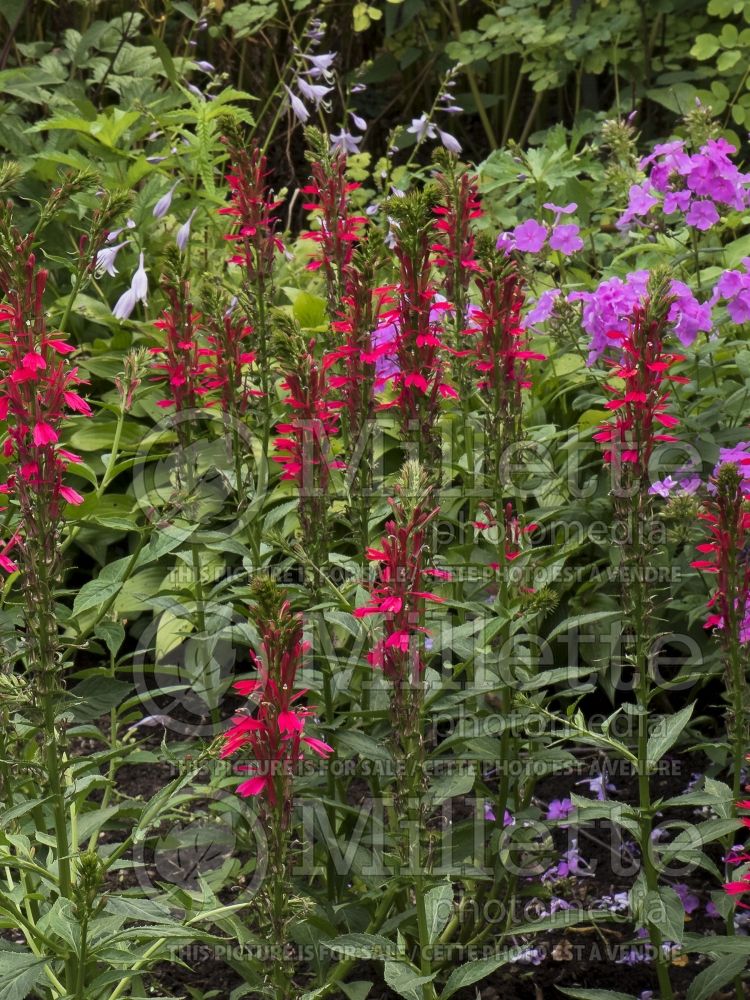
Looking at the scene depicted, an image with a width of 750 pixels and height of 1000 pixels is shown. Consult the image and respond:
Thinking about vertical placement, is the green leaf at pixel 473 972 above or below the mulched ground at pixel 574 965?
above

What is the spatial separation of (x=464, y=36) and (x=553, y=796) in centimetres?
415

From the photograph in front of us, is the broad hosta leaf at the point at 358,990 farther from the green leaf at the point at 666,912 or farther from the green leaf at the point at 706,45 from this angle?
the green leaf at the point at 706,45

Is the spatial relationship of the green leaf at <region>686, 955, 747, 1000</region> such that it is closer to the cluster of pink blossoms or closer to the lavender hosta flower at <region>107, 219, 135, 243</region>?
the cluster of pink blossoms

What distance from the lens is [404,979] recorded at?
1.52m

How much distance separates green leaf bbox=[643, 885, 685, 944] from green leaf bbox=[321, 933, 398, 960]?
14.5 inches

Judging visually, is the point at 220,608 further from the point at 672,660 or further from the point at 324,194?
the point at 672,660

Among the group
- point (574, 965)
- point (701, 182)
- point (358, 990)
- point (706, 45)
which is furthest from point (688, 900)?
point (706, 45)

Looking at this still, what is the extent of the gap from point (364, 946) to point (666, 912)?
16.5 inches

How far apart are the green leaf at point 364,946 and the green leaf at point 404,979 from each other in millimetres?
15

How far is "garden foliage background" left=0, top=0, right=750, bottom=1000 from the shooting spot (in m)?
1.51

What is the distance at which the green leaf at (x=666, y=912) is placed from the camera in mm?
1617

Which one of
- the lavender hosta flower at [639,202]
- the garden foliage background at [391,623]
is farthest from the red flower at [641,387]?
the lavender hosta flower at [639,202]

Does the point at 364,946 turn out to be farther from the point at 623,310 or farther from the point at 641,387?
the point at 623,310

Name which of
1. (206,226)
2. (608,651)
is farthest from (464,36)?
(608,651)
